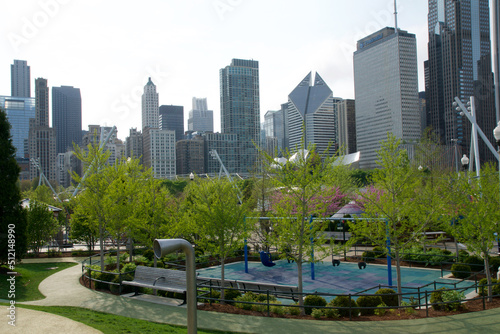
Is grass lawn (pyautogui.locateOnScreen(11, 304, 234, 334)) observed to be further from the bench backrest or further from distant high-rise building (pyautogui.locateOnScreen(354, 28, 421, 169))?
distant high-rise building (pyautogui.locateOnScreen(354, 28, 421, 169))

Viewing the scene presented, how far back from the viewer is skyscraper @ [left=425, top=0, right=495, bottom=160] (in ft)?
583

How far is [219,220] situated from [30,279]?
964 cm

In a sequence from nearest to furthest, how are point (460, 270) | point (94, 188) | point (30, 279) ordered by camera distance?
point (30, 279) → point (94, 188) → point (460, 270)

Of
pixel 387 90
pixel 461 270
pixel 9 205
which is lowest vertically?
pixel 461 270

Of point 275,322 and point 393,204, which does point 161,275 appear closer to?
point 275,322

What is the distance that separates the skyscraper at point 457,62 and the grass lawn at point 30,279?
172477mm

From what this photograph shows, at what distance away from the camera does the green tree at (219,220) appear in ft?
52.2

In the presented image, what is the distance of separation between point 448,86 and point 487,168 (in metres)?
186

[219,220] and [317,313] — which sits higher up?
[219,220]

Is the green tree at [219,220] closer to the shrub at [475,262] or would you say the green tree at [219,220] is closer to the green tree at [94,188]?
the green tree at [94,188]

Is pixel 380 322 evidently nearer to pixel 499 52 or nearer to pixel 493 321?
pixel 493 321

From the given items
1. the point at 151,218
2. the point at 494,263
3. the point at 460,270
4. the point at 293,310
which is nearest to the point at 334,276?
the point at 460,270

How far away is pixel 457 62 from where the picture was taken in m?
180

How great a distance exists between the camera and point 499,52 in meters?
11.0
